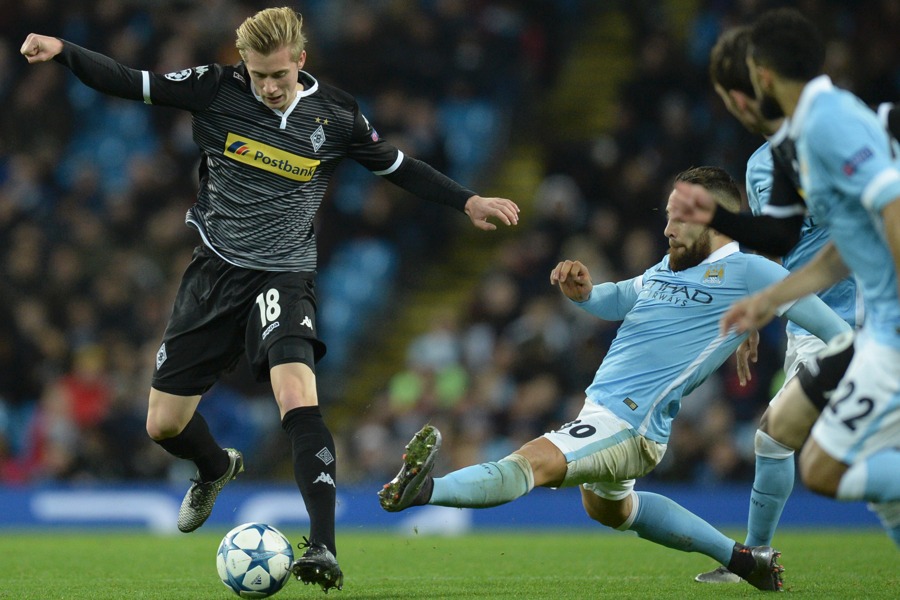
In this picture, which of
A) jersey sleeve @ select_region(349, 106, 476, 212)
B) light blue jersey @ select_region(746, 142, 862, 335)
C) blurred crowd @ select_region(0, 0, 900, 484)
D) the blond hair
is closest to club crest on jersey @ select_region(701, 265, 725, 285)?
light blue jersey @ select_region(746, 142, 862, 335)

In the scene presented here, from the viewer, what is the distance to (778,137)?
4340mm

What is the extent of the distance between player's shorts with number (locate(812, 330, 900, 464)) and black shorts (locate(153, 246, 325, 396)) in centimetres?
245

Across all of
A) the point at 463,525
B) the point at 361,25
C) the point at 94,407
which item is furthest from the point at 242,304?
the point at 361,25

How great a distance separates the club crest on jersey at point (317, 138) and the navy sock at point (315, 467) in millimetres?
1352

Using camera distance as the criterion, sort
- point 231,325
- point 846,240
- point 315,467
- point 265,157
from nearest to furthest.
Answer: point 846,240 → point 315,467 → point 265,157 → point 231,325

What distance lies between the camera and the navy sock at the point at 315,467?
5023mm

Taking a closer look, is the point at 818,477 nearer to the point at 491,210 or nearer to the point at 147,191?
the point at 491,210

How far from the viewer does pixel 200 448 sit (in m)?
6.38

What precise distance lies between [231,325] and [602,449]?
77.5 inches

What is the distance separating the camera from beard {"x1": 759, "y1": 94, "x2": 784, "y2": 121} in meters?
4.20

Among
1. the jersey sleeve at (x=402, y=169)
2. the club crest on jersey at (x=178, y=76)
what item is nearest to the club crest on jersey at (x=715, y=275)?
the jersey sleeve at (x=402, y=169)

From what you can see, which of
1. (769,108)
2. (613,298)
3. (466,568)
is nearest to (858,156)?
(769,108)

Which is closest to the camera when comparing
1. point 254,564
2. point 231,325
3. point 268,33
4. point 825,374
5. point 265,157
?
point 825,374

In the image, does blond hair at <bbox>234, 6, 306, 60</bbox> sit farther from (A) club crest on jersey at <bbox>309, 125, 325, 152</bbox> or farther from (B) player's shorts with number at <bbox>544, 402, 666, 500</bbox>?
(B) player's shorts with number at <bbox>544, 402, 666, 500</bbox>
